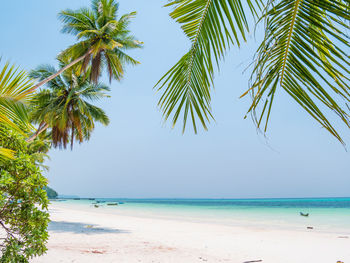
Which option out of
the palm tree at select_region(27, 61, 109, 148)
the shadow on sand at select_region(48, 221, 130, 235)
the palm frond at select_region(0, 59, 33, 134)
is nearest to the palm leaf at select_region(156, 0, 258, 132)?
the palm frond at select_region(0, 59, 33, 134)

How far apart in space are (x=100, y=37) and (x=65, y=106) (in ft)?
13.0

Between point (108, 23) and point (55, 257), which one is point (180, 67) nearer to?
point (55, 257)

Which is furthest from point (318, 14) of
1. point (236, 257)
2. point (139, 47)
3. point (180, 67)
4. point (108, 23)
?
point (139, 47)

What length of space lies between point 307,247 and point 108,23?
37.5 ft

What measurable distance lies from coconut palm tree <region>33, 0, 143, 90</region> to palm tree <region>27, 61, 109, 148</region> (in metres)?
1.32

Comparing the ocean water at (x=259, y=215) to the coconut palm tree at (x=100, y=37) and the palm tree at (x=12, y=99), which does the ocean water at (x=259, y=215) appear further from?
the palm tree at (x=12, y=99)

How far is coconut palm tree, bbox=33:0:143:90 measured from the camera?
39.7ft

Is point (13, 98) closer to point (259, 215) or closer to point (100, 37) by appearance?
point (100, 37)

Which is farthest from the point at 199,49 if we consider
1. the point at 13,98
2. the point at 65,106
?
the point at 65,106

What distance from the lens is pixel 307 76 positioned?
1.08 m

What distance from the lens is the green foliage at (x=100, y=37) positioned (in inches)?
476

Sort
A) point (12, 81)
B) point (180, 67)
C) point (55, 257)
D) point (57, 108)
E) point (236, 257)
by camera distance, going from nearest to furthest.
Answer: point (180, 67) < point (12, 81) < point (55, 257) < point (236, 257) < point (57, 108)

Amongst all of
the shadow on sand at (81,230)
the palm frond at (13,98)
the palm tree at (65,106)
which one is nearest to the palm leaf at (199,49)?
the palm frond at (13,98)

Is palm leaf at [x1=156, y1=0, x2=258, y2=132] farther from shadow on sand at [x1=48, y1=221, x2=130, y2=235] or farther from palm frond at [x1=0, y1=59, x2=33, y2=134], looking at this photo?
shadow on sand at [x1=48, y1=221, x2=130, y2=235]
